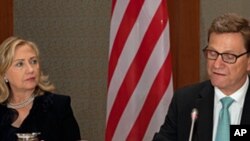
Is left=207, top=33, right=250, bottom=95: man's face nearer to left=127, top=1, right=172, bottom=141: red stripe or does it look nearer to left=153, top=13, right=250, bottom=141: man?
left=153, top=13, right=250, bottom=141: man

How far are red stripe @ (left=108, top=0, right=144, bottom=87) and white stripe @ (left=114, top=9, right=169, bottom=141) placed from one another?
0.22m

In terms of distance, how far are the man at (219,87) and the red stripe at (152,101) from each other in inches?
34.9

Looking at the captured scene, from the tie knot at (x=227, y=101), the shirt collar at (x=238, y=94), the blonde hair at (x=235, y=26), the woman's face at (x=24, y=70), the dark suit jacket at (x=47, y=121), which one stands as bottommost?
the dark suit jacket at (x=47, y=121)

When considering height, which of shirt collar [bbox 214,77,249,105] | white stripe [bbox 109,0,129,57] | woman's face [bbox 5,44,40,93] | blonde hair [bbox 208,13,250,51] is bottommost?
shirt collar [bbox 214,77,249,105]

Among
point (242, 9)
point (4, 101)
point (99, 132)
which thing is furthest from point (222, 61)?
point (99, 132)

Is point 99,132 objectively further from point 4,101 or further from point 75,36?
point 4,101

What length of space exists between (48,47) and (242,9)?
5.70 ft

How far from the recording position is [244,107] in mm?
2512

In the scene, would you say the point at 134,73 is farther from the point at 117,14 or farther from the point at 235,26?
Answer: the point at 235,26

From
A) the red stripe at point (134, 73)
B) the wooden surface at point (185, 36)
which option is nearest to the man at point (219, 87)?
the red stripe at point (134, 73)

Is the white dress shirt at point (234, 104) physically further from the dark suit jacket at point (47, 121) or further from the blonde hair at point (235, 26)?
the dark suit jacket at point (47, 121)

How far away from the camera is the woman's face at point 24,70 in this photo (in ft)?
10.6

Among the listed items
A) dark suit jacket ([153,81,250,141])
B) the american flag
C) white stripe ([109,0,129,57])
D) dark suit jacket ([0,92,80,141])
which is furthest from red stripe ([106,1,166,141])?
dark suit jacket ([153,81,250,141])

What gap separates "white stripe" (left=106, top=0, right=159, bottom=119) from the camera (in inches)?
140
